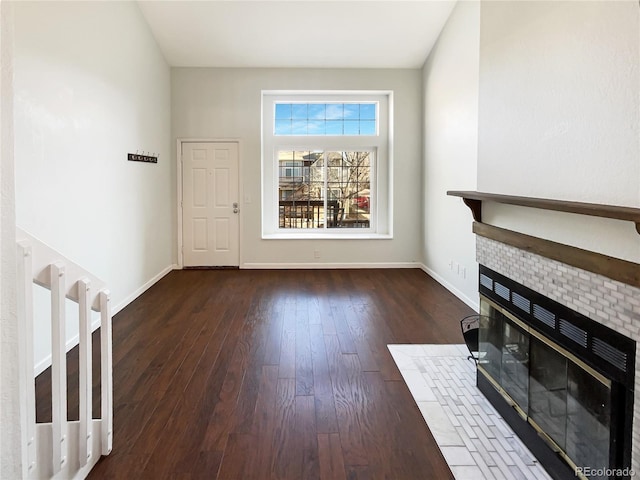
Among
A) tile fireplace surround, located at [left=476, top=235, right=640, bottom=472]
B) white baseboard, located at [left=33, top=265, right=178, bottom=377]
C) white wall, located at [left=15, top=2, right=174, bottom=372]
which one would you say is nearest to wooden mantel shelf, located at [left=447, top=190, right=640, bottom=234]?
tile fireplace surround, located at [left=476, top=235, right=640, bottom=472]

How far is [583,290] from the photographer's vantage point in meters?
1.62

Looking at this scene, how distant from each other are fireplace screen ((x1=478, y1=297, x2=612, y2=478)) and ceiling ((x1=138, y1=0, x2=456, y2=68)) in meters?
4.10

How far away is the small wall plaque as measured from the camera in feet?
15.7

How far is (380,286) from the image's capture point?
213 inches

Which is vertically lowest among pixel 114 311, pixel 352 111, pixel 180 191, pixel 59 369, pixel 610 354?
pixel 114 311

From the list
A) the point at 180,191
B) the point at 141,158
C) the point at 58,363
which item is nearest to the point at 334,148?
the point at 180,191

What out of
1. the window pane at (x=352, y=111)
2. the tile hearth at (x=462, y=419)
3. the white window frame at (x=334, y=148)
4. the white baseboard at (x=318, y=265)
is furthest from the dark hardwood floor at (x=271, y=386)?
the window pane at (x=352, y=111)

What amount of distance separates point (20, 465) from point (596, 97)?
2105mm

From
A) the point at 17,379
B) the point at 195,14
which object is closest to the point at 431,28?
the point at 195,14

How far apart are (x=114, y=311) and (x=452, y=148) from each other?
3939mm

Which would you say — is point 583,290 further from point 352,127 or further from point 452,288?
point 352,127

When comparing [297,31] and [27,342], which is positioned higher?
[297,31]

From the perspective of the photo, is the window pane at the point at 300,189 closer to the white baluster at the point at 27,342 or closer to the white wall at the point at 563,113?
the white wall at the point at 563,113

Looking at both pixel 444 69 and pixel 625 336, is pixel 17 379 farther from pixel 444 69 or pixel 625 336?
pixel 444 69
